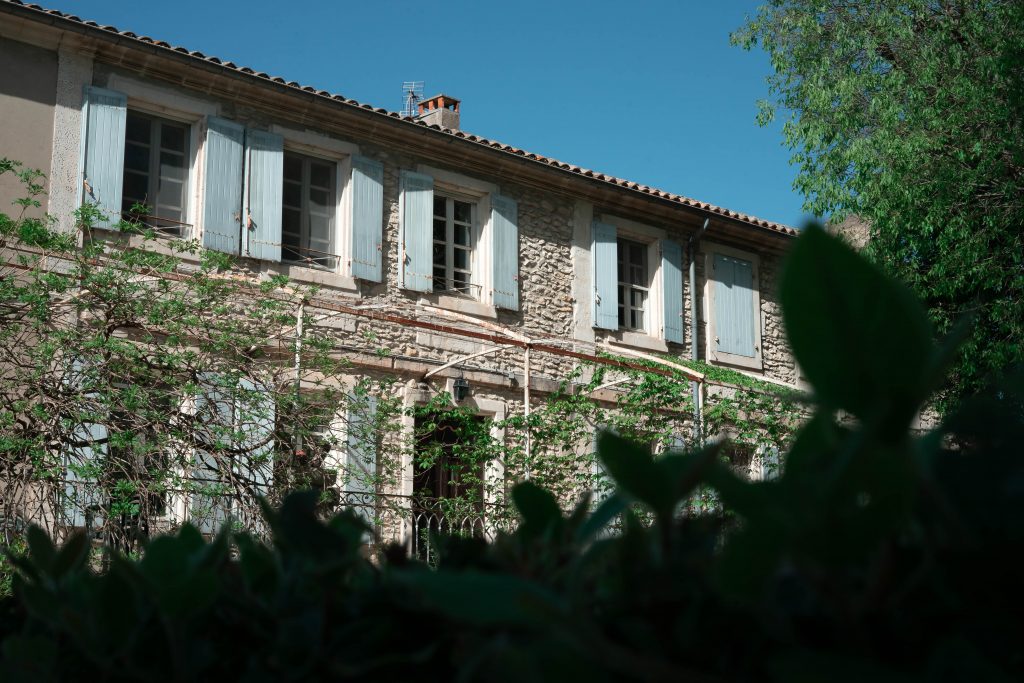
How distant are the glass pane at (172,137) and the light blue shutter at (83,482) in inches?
160

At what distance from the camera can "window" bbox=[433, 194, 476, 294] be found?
501 inches

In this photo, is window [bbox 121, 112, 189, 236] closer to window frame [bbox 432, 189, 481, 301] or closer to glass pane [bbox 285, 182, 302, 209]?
glass pane [bbox 285, 182, 302, 209]

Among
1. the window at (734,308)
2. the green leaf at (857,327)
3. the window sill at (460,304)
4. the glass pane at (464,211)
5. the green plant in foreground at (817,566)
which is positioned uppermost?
the glass pane at (464,211)

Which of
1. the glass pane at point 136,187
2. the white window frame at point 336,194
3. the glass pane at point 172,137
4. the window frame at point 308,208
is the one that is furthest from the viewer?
the window frame at point 308,208

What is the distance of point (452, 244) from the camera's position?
12836 millimetres

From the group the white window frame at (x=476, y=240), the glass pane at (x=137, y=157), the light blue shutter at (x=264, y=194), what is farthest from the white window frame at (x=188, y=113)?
the white window frame at (x=476, y=240)

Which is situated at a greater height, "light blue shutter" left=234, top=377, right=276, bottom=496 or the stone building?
the stone building

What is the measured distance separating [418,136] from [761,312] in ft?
20.3

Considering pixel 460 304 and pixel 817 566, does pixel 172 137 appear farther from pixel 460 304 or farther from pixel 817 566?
pixel 817 566

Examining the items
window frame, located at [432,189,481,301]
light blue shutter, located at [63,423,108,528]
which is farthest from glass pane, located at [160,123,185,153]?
light blue shutter, located at [63,423,108,528]

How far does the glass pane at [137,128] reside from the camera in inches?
426

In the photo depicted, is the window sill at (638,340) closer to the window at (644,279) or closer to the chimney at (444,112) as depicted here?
the window at (644,279)

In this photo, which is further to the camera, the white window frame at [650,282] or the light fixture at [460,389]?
the white window frame at [650,282]

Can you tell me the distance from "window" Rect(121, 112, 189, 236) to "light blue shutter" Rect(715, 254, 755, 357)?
7.59 meters
